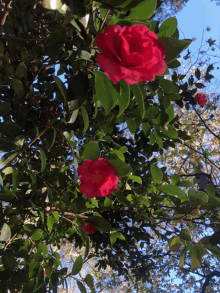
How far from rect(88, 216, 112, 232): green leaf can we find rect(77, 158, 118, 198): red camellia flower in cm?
12

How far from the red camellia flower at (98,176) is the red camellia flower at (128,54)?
1.24ft

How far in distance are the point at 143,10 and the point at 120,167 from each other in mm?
446

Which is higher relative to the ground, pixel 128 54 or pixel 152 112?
pixel 152 112

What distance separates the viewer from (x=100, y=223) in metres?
0.90

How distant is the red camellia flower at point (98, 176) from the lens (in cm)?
77

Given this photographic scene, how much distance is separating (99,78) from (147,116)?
494mm

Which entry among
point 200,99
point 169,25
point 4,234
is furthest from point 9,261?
point 200,99

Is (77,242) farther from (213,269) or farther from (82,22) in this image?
(213,269)

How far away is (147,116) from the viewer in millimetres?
990

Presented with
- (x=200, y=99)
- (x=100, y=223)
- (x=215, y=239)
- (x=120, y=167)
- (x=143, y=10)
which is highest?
(x=200, y=99)

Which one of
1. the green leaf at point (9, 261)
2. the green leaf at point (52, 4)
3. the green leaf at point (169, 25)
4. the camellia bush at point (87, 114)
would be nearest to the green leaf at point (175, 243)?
the camellia bush at point (87, 114)

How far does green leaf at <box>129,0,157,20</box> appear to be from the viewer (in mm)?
556

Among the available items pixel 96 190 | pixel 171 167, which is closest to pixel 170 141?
pixel 96 190

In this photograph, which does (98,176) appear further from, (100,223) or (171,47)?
(171,47)
